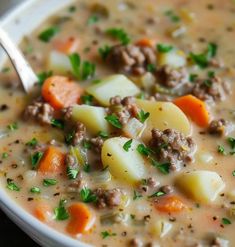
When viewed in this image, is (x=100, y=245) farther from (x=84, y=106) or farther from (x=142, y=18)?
(x=142, y=18)

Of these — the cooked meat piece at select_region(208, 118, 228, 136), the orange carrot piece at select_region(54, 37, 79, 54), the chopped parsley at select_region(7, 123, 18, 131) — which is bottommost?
the cooked meat piece at select_region(208, 118, 228, 136)

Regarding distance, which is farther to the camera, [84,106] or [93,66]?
[93,66]

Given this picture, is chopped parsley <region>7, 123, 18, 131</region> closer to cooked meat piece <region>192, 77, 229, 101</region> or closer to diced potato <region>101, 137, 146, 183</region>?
diced potato <region>101, 137, 146, 183</region>

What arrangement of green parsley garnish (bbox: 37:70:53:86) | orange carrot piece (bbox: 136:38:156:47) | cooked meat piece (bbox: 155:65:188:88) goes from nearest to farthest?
cooked meat piece (bbox: 155:65:188:88), green parsley garnish (bbox: 37:70:53:86), orange carrot piece (bbox: 136:38:156:47)

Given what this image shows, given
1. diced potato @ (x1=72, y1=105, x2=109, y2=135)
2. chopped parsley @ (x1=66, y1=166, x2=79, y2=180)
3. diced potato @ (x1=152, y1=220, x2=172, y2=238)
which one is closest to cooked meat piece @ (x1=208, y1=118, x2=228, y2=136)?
diced potato @ (x1=72, y1=105, x2=109, y2=135)

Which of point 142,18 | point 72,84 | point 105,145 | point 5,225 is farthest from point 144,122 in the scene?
point 142,18

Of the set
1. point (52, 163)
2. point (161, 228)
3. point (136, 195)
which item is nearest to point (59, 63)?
point (52, 163)

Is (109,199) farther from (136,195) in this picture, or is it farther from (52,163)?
(52,163)
